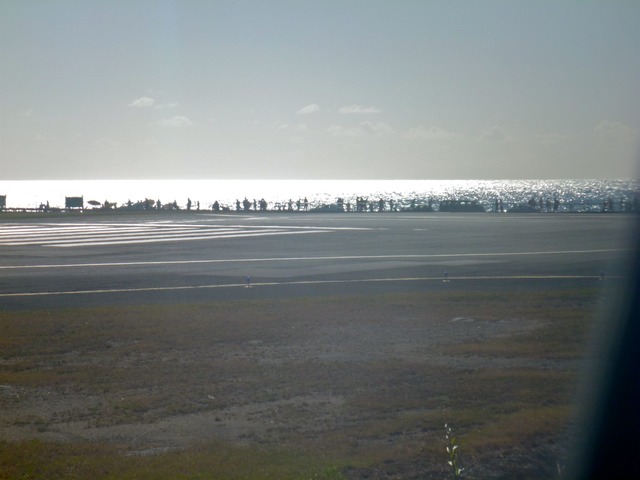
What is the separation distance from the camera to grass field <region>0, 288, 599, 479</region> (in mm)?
7438

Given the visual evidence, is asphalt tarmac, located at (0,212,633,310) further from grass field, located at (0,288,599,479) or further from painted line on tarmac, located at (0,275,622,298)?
grass field, located at (0,288,599,479)

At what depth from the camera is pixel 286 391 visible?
9.62 meters

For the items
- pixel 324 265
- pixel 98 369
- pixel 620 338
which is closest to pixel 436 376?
pixel 620 338

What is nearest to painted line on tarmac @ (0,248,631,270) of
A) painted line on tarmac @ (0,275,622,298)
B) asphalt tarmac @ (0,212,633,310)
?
asphalt tarmac @ (0,212,633,310)

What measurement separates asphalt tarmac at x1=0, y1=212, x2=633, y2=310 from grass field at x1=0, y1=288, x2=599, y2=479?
316cm

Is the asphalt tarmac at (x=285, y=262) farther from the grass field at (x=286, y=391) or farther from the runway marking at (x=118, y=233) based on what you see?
the grass field at (x=286, y=391)

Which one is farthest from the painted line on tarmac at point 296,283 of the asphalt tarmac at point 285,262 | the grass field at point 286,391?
the grass field at point 286,391

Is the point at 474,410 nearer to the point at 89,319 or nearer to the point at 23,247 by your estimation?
the point at 89,319

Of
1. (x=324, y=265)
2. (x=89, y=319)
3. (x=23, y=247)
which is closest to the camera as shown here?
(x=89, y=319)

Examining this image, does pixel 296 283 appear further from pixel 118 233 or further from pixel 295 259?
pixel 118 233

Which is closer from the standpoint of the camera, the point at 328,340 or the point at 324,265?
the point at 328,340

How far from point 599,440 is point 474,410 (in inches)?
55.3

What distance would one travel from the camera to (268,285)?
19.2 meters

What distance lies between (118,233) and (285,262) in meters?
18.2
